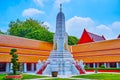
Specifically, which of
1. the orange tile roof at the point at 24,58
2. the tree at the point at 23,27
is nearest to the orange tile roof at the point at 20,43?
the orange tile roof at the point at 24,58

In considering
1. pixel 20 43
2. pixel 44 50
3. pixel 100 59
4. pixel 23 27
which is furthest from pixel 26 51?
pixel 23 27

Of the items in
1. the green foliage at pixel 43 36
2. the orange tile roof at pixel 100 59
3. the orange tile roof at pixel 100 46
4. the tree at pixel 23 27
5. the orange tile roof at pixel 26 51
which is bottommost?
the orange tile roof at pixel 100 59

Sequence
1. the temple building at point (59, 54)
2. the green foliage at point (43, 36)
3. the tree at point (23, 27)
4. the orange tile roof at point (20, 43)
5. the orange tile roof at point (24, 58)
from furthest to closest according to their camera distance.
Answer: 1. the tree at point (23, 27)
2. the green foliage at point (43, 36)
3. the orange tile roof at point (20, 43)
4. the orange tile roof at point (24, 58)
5. the temple building at point (59, 54)

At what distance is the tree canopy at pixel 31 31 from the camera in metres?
52.9

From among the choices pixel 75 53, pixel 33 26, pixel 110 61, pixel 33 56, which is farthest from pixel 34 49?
pixel 33 26

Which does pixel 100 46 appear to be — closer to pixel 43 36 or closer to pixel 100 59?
pixel 100 59

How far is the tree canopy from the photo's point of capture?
52.9m

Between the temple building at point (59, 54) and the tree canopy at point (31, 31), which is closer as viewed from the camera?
the temple building at point (59, 54)

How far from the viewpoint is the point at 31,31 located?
59469 millimetres

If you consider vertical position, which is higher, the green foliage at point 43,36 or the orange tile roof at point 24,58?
the green foliage at point 43,36

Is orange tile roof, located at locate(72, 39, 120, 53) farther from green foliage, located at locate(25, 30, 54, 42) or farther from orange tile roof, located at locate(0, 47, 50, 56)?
orange tile roof, located at locate(0, 47, 50, 56)

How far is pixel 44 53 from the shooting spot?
4244 cm

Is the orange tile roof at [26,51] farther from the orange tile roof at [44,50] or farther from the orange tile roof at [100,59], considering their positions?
the orange tile roof at [100,59]

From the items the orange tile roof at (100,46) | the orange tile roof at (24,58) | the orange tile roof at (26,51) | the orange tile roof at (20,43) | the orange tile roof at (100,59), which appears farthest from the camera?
the orange tile roof at (100,46)
